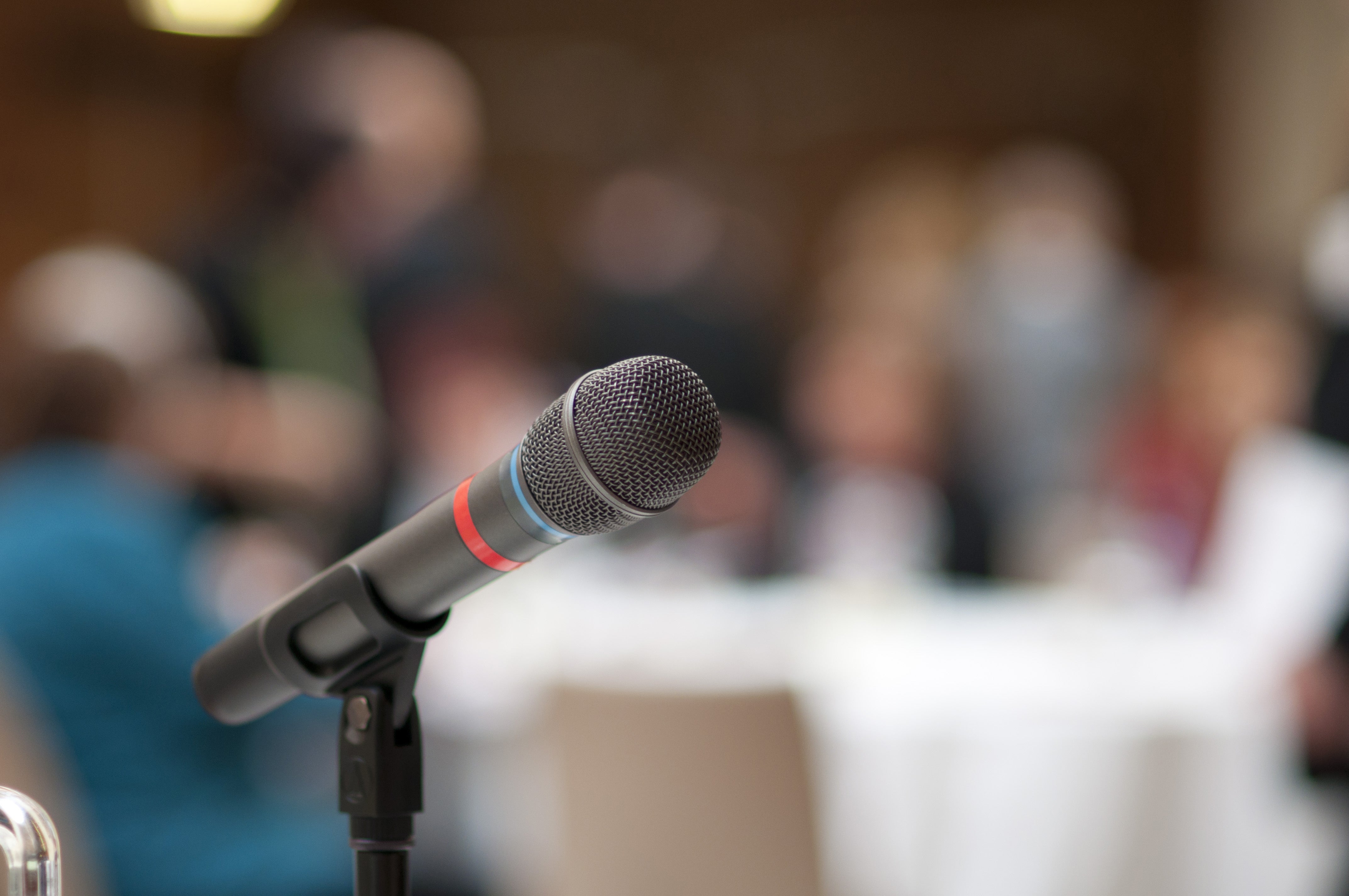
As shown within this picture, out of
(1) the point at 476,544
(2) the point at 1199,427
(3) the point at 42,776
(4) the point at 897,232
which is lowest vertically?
(3) the point at 42,776

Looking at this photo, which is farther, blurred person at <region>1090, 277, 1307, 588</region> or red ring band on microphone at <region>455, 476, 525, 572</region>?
blurred person at <region>1090, 277, 1307, 588</region>

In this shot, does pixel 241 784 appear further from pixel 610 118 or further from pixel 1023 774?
pixel 610 118

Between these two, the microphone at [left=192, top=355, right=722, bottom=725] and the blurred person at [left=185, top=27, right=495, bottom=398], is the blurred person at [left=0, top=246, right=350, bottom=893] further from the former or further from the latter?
the microphone at [left=192, top=355, right=722, bottom=725]

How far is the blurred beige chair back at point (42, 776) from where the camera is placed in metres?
1.74

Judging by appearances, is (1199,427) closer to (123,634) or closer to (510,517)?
(123,634)

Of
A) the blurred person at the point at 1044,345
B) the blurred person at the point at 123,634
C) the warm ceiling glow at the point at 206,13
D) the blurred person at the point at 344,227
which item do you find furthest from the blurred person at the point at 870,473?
the warm ceiling glow at the point at 206,13

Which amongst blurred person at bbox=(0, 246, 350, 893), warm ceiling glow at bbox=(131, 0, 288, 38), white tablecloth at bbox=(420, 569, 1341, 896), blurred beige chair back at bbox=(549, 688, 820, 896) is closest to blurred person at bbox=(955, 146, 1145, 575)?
white tablecloth at bbox=(420, 569, 1341, 896)

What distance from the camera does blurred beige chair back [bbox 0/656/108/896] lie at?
1744 mm

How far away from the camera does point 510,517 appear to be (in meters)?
0.72

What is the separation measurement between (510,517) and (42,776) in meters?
1.39

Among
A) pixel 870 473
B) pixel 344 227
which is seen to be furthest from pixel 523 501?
pixel 344 227

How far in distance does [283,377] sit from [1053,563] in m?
2.17

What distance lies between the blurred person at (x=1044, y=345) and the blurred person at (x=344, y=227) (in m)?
2.26

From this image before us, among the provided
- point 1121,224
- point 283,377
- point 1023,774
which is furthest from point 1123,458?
point 1121,224
